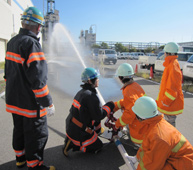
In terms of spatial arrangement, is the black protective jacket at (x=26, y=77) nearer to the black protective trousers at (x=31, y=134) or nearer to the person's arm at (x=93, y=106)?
the black protective trousers at (x=31, y=134)

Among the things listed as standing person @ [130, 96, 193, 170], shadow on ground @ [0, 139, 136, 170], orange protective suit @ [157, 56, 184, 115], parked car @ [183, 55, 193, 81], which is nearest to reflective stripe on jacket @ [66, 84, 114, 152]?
shadow on ground @ [0, 139, 136, 170]

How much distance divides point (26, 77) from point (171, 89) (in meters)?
2.49

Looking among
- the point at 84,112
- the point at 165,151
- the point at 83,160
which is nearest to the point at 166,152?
the point at 165,151

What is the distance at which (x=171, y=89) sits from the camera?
3.09 meters

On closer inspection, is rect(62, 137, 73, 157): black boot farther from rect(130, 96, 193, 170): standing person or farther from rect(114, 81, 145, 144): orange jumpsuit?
rect(130, 96, 193, 170): standing person

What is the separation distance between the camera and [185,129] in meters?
4.13

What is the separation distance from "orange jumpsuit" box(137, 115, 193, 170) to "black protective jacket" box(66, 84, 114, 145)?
1.04m

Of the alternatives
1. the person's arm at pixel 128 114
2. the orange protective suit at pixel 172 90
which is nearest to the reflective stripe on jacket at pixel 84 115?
the person's arm at pixel 128 114

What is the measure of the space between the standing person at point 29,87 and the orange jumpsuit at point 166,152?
1.39m

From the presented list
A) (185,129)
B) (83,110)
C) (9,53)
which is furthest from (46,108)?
(185,129)

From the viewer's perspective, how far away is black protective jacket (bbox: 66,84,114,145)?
278cm

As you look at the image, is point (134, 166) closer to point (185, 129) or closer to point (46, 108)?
point (46, 108)

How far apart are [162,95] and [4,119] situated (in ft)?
13.1

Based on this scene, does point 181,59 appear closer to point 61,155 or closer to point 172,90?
point 172,90
